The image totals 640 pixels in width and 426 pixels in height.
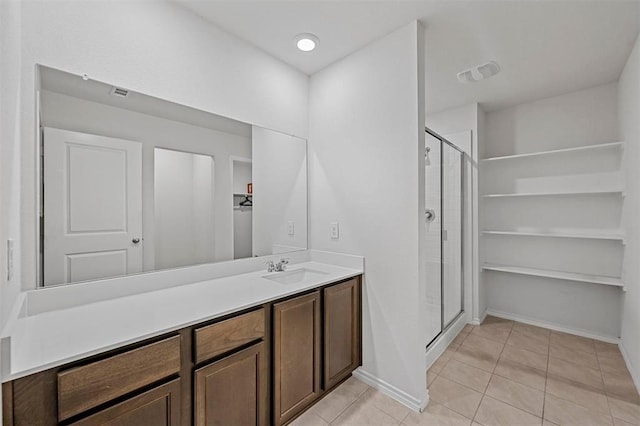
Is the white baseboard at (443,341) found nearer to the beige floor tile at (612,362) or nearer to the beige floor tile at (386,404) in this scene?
the beige floor tile at (386,404)

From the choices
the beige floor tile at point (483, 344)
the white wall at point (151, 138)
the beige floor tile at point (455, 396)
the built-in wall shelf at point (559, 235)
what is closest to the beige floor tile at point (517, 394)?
the beige floor tile at point (455, 396)

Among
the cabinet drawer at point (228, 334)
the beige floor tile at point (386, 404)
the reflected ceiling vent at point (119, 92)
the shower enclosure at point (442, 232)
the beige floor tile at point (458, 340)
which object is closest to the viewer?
the cabinet drawer at point (228, 334)

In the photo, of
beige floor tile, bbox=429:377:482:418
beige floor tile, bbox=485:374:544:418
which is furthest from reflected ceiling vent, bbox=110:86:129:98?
beige floor tile, bbox=485:374:544:418

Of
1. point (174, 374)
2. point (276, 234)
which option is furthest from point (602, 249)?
point (174, 374)

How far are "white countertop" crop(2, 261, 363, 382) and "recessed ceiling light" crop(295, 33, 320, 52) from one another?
1690mm

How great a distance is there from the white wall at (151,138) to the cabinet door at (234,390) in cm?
72

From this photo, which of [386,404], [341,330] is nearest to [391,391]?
[386,404]

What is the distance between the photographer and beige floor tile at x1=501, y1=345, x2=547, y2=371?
7.64ft

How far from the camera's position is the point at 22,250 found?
121 cm

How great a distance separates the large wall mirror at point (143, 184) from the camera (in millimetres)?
1319

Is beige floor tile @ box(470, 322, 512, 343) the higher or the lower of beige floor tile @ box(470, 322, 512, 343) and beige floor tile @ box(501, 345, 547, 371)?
the higher

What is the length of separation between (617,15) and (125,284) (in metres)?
3.36

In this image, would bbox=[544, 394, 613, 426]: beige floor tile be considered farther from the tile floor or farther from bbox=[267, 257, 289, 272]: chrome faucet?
bbox=[267, 257, 289, 272]: chrome faucet

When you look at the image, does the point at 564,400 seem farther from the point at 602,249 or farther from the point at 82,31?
the point at 82,31
